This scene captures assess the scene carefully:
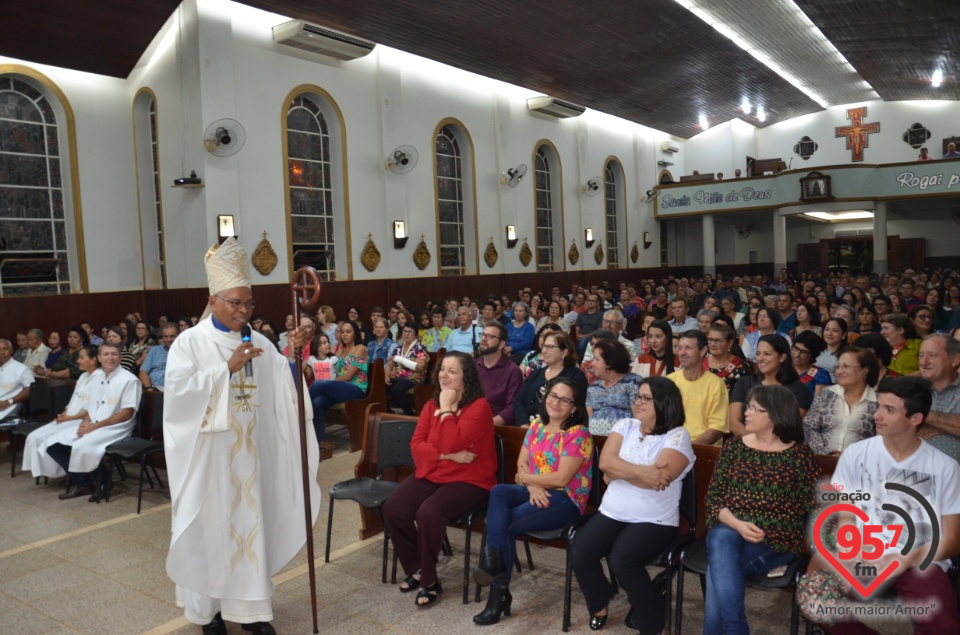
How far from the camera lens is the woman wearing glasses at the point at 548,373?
4.67 metres

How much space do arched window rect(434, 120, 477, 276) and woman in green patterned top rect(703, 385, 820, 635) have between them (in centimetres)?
1154

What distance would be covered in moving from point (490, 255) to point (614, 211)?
6.33 meters

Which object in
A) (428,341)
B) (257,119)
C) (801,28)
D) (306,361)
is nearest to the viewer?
(306,361)

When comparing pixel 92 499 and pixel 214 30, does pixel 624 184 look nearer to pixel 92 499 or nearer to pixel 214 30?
pixel 214 30

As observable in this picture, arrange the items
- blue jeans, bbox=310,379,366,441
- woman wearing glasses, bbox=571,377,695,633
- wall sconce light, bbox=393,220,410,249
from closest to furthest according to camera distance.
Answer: woman wearing glasses, bbox=571,377,695,633 < blue jeans, bbox=310,379,366,441 < wall sconce light, bbox=393,220,410,249

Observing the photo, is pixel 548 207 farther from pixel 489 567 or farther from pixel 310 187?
pixel 489 567

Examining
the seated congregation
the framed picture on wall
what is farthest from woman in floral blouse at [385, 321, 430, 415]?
the framed picture on wall

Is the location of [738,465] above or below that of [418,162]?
below

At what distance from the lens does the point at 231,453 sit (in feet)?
11.3

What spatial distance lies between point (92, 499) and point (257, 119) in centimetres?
703

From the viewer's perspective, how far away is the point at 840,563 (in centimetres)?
283

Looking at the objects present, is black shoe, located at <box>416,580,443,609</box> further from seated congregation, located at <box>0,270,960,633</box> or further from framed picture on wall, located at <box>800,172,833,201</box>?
framed picture on wall, located at <box>800,172,833,201</box>

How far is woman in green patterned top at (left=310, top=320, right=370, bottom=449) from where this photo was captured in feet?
22.6

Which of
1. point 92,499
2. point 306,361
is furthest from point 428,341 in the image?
point 92,499
